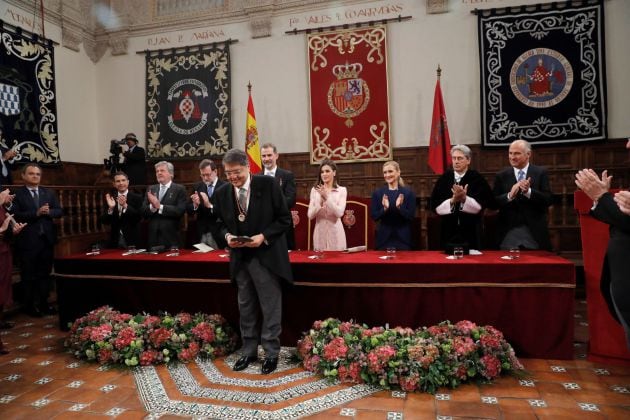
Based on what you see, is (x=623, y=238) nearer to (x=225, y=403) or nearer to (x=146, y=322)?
(x=225, y=403)

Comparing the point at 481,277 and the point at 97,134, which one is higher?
the point at 97,134

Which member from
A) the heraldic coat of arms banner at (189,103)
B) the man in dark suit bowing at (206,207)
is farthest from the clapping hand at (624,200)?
the heraldic coat of arms banner at (189,103)

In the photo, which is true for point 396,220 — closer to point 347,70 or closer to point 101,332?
point 101,332

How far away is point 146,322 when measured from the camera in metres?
3.43

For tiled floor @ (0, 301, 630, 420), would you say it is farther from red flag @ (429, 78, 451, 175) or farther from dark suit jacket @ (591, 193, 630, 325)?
red flag @ (429, 78, 451, 175)

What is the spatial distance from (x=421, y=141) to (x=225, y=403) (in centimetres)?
565

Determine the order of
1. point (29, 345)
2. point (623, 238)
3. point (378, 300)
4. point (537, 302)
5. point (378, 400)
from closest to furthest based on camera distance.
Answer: point (623, 238) → point (378, 400) → point (537, 302) → point (378, 300) → point (29, 345)

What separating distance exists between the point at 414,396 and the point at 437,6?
20.3 feet

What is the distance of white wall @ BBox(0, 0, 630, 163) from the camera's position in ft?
22.8

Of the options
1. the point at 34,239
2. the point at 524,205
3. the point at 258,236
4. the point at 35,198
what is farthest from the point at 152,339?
the point at 524,205

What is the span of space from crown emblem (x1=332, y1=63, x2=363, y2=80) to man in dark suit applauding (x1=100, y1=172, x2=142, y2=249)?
3.90 m

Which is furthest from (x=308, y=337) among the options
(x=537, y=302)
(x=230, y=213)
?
(x=537, y=302)

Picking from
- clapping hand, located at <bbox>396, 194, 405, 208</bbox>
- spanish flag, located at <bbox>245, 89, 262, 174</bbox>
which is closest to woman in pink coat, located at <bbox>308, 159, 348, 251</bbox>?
clapping hand, located at <bbox>396, 194, 405, 208</bbox>

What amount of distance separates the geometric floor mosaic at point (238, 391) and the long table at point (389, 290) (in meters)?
0.52
